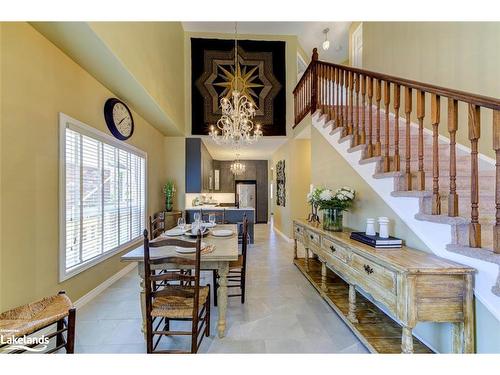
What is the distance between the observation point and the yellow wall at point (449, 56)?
109 inches

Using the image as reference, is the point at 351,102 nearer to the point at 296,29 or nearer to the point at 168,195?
the point at 296,29

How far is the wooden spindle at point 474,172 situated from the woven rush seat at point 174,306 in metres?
2.06

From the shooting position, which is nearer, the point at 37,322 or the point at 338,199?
the point at 37,322

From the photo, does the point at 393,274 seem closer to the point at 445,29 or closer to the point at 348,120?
the point at 348,120

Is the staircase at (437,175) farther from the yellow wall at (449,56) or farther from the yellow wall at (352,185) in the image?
the yellow wall at (449,56)

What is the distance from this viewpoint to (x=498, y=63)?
2.67m

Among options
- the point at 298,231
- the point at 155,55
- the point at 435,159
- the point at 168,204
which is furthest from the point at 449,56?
the point at 168,204

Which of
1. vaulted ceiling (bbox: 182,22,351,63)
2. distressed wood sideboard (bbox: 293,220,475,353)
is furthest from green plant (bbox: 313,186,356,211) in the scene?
vaulted ceiling (bbox: 182,22,351,63)

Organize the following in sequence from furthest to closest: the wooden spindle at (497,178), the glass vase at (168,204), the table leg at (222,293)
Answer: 1. the glass vase at (168,204)
2. the table leg at (222,293)
3. the wooden spindle at (497,178)

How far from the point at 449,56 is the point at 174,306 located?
4488mm

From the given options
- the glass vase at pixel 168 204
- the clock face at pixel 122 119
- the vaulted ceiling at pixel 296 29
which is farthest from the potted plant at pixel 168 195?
the vaulted ceiling at pixel 296 29

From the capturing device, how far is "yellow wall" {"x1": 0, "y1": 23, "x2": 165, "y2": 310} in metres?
1.95

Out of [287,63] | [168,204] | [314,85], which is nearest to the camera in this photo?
[314,85]

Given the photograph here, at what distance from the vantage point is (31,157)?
7.17ft
